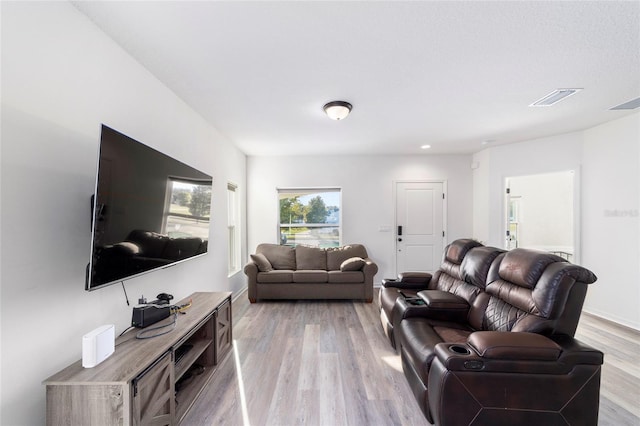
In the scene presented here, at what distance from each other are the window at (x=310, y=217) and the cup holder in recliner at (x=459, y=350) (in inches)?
139

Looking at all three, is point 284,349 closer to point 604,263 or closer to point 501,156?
point 604,263

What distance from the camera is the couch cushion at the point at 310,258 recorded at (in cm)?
437

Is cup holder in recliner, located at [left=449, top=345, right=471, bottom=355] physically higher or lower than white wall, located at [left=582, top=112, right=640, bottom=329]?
lower

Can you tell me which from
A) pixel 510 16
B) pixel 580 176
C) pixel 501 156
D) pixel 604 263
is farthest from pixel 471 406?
pixel 501 156

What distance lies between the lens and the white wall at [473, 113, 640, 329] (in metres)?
3.03

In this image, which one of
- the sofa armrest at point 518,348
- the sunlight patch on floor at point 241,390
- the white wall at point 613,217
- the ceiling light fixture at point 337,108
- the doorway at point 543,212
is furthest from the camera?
the doorway at point 543,212

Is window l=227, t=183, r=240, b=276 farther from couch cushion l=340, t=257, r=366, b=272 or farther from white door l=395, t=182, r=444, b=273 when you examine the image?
white door l=395, t=182, r=444, b=273

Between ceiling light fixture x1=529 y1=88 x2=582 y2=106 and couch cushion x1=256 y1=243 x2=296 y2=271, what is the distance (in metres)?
3.86

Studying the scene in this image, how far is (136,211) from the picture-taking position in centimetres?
152

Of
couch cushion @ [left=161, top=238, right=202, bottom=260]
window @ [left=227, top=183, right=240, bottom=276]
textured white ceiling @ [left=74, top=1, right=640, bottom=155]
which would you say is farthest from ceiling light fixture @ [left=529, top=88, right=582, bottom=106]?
window @ [left=227, top=183, right=240, bottom=276]

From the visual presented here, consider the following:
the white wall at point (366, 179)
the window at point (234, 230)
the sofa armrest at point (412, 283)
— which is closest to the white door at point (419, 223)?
the white wall at point (366, 179)

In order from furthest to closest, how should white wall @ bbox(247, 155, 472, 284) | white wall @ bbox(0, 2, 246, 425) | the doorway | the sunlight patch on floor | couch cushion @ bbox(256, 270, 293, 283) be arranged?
the doorway < white wall @ bbox(247, 155, 472, 284) < couch cushion @ bbox(256, 270, 293, 283) < the sunlight patch on floor < white wall @ bbox(0, 2, 246, 425)

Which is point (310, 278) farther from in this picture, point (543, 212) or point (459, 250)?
point (543, 212)

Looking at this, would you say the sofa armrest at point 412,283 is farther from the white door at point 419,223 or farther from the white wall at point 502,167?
the white wall at point 502,167
